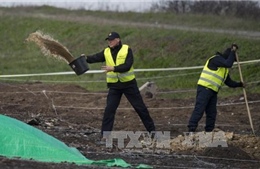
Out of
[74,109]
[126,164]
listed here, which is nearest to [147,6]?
[74,109]

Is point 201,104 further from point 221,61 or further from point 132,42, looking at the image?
point 132,42

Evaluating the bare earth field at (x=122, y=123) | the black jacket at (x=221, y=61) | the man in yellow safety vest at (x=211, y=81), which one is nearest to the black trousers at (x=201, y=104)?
the man in yellow safety vest at (x=211, y=81)

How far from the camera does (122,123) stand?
54.5 ft

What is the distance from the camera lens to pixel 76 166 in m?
9.65

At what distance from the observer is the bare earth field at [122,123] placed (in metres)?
11.3

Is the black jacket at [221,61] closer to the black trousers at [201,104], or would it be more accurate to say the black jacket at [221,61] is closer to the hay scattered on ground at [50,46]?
the black trousers at [201,104]

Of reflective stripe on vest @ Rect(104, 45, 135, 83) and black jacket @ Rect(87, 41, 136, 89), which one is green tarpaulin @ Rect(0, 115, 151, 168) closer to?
black jacket @ Rect(87, 41, 136, 89)

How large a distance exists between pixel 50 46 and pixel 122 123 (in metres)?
3.36

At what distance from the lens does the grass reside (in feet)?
85.3

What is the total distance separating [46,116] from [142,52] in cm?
1444

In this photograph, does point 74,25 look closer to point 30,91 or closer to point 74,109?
point 30,91

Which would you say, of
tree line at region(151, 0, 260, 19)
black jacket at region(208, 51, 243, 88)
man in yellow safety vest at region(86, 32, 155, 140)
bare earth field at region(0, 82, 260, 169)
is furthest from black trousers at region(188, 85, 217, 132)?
tree line at region(151, 0, 260, 19)

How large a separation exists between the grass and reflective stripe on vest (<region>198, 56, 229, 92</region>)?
5.60m

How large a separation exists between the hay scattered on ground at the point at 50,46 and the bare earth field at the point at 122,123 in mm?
1303
